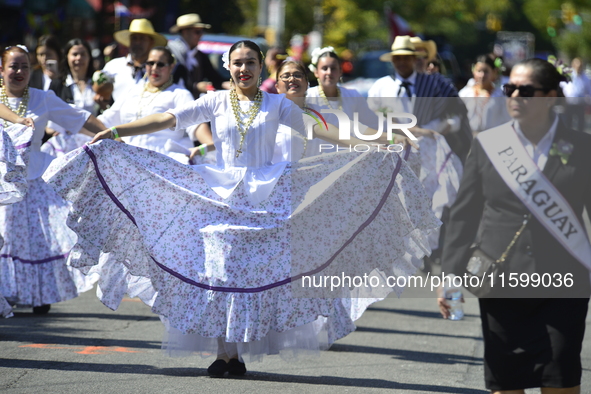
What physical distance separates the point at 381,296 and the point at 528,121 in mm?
2439

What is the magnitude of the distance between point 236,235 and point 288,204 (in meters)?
0.42

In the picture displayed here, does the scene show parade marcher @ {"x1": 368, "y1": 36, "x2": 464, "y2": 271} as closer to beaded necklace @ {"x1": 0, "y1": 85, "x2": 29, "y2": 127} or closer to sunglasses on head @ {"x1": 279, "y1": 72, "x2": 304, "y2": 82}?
sunglasses on head @ {"x1": 279, "y1": 72, "x2": 304, "y2": 82}

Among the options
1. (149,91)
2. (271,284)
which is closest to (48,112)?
Answer: (149,91)

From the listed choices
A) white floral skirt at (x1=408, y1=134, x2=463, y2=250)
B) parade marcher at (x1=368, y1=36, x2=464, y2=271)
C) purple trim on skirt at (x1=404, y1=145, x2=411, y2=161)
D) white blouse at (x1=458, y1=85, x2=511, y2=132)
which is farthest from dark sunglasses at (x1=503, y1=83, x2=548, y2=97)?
white blouse at (x1=458, y1=85, x2=511, y2=132)

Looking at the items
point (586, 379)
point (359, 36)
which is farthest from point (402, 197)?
point (359, 36)

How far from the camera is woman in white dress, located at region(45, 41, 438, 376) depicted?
5.61 meters

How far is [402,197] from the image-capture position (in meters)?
6.12

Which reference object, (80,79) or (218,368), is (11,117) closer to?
(218,368)

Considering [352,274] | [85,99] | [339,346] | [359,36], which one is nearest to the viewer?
[352,274]

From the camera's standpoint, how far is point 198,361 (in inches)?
254

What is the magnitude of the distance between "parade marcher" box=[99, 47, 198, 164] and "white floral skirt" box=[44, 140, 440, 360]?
2.12 metres

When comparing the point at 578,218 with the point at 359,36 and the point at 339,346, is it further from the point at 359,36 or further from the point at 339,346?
the point at 359,36

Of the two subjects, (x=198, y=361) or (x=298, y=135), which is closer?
(x=198, y=361)

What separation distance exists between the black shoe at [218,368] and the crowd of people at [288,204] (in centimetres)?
1
